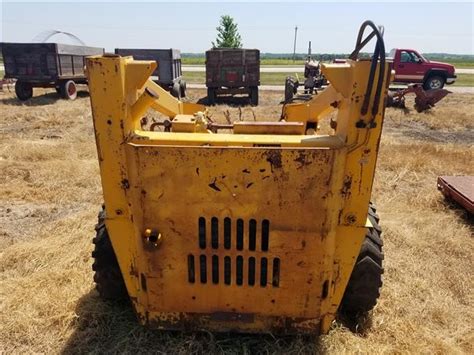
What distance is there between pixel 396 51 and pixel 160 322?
20.3m

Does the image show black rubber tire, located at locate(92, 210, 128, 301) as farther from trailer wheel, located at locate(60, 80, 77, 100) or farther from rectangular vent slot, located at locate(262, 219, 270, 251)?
trailer wheel, located at locate(60, 80, 77, 100)

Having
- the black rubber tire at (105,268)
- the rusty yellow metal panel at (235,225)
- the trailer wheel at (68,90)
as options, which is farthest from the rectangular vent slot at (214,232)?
the trailer wheel at (68,90)

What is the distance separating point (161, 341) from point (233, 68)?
529 inches

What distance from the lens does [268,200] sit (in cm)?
228

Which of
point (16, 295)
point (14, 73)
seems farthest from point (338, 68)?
point (14, 73)

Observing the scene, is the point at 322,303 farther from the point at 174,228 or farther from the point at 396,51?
the point at 396,51

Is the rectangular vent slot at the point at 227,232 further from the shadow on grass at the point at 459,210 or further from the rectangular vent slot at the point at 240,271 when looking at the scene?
the shadow on grass at the point at 459,210

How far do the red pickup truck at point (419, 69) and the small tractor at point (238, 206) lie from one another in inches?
761

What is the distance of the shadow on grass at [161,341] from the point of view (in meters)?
2.72

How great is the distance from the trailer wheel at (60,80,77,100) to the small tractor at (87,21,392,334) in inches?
560

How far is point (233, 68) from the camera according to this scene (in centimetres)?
1516

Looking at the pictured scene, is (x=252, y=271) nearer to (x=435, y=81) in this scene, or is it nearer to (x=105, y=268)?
(x=105, y=268)

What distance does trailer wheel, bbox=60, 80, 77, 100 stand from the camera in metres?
15.0

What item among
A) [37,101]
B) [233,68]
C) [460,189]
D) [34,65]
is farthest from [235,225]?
[34,65]
